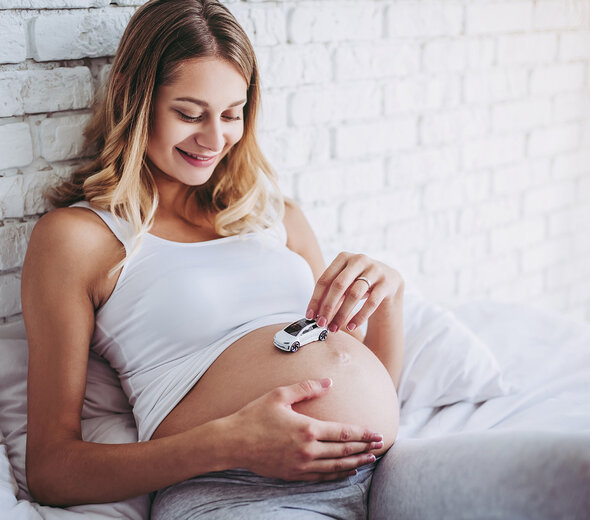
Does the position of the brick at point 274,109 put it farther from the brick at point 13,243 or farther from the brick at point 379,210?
the brick at point 13,243

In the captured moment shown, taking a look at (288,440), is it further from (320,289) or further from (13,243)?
(13,243)

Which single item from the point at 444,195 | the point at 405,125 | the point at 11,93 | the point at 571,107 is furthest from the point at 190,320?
the point at 571,107

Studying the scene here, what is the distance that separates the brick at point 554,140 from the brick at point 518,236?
226mm

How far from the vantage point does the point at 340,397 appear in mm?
1041

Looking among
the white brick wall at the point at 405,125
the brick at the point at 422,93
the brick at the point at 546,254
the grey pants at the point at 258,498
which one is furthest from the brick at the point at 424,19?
the grey pants at the point at 258,498

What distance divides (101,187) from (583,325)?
3.67 feet

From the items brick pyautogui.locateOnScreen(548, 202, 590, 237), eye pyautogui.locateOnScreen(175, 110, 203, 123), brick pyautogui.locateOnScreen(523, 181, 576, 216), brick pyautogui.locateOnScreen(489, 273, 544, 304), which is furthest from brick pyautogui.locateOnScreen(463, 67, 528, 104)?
eye pyautogui.locateOnScreen(175, 110, 203, 123)

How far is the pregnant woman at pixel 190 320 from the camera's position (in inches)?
38.6

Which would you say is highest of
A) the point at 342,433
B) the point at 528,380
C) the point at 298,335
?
the point at 298,335

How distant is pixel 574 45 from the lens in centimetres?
213

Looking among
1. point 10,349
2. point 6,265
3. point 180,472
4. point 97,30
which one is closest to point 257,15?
point 97,30

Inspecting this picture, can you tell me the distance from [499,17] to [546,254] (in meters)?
0.83

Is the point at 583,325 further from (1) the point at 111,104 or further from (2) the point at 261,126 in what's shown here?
(1) the point at 111,104

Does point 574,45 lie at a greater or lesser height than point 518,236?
greater
